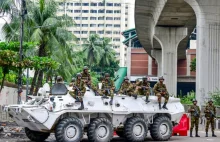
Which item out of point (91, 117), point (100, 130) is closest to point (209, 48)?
point (91, 117)

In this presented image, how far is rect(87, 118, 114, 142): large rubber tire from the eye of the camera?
1596cm

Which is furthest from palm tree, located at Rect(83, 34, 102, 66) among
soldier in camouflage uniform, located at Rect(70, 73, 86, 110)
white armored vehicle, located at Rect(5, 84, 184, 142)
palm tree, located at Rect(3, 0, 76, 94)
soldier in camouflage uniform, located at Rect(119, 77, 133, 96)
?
soldier in camouflage uniform, located at Rect(70, 73, 86, 110)

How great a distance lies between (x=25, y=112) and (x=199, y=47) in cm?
1985

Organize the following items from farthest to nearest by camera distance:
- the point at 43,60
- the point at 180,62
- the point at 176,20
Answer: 1. the point at 180,62
2. the point at 176,20
3. the point at 43,60

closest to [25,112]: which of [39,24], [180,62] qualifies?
[39,24]

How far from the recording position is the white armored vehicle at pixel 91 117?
1537 cm

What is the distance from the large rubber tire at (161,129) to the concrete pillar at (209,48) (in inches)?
586

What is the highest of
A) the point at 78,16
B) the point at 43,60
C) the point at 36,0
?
the point at 78,16

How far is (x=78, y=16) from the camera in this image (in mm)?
143750

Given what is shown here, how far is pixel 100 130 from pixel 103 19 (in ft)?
419

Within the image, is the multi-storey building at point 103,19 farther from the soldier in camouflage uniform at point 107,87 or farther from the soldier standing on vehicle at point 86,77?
the soldier standing on vehicle at point 86,77

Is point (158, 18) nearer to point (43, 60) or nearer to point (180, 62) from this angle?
point (43, 60)

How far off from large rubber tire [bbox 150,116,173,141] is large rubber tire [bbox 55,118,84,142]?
335cm

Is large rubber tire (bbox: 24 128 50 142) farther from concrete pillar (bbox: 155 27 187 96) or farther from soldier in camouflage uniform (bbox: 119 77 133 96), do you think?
concrete pillar (bbox: 155 27 187 96)
